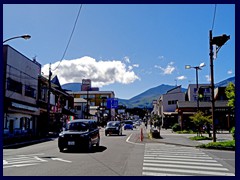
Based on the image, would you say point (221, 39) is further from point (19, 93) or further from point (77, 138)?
point (19, 93)

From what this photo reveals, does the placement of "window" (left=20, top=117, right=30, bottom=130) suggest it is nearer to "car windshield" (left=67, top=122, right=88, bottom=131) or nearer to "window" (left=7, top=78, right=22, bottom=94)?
"window" (left=7, top=78, right=22, bottom=94)

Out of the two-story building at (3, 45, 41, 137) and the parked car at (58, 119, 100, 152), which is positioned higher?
the two-story building at (3, 45, 41, 137)

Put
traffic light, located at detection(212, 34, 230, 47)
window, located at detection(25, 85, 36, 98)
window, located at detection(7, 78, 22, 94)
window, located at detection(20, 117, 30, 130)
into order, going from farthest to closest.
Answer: window, located at detection(25, 85, 36, 98), window, located at detection(20, 117, 30, 130), window, located at detection(7, 78, 22, 94), traffic light, located at detection(212, 34, 230, 47)

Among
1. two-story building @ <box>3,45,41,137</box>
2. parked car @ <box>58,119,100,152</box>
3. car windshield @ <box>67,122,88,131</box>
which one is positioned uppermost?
two-story building @ <box>3,45,41,137</box>

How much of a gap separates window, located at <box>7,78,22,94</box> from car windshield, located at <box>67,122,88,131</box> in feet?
42.8

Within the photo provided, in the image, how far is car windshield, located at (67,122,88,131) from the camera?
57.3 feet

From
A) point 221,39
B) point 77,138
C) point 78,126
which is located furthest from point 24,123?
point 221,39

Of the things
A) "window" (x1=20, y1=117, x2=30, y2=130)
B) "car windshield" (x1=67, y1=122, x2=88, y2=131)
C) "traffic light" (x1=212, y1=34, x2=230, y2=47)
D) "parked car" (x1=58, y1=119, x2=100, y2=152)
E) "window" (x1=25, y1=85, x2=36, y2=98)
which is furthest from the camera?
"window" (x1=25, y1=85, x2=36, y2=98)

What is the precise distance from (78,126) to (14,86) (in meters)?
14.8

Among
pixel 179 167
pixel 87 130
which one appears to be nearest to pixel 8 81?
pixel 87 130

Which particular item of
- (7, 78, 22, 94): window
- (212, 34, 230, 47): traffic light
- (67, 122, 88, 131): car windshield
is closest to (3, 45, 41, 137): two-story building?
(7, 78, 22, 94): window

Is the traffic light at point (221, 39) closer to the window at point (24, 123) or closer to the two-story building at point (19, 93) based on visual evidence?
the two-story building at point (19, 93)

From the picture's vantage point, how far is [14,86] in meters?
29.9
